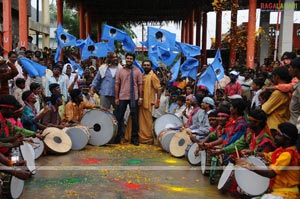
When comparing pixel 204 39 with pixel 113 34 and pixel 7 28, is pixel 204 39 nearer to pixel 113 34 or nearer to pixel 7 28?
pixel 113 34

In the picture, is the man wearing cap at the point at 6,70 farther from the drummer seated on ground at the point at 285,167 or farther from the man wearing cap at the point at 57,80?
the drummer seated on ground at the point at 285,167

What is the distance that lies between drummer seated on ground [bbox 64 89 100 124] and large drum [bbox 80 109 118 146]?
0.67 feet

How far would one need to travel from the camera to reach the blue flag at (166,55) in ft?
36.4

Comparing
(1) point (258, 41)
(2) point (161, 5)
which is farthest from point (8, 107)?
(1) point (258, 41)

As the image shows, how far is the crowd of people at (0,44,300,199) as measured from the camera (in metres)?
4.32

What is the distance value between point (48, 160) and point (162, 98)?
12.7ft

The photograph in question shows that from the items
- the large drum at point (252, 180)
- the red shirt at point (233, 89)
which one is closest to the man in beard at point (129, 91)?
the red shirt at point (233, 89)

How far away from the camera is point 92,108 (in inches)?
337

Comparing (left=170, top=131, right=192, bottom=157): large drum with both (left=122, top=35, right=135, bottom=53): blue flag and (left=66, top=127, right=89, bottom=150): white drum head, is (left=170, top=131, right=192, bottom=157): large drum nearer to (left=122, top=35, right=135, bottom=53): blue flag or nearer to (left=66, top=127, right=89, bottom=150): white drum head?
(left=66, top=127, right=89, bottom=150): white drum head

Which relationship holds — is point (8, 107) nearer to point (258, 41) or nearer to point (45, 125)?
point (45, 125)

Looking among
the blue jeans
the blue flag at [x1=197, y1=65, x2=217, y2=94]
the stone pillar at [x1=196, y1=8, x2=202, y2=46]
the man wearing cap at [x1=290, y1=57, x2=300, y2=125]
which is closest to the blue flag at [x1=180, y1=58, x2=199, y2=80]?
the blue flag at [x1=197, y1=65, x2=217, y2=94]

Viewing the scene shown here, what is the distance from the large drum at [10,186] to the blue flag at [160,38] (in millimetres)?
6841

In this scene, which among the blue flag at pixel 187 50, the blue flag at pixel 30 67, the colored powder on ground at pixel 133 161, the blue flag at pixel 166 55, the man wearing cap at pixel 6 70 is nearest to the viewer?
the man wearing cap at pixel 6 70

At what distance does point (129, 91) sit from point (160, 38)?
9.46 feet
